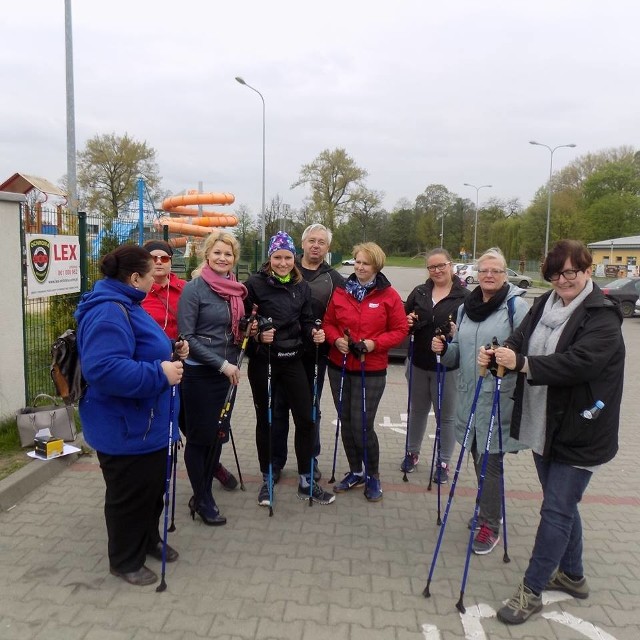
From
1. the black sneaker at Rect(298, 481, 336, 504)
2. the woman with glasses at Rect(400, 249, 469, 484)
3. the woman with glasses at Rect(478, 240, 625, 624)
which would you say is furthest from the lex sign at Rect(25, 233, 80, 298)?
the woman with glasses at Rect(478, 240, 625, 624)

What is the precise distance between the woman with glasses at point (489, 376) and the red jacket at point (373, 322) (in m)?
0.56

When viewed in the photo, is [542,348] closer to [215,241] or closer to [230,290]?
[230,290]

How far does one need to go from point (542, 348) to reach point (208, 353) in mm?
1979

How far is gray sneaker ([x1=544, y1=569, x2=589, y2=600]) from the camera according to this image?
112 inches

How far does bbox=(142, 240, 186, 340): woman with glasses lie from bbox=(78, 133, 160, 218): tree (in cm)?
3446

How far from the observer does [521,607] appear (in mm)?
2664

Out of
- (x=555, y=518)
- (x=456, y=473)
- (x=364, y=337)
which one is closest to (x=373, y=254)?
(x=364, y=337)

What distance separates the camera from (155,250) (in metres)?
3.64

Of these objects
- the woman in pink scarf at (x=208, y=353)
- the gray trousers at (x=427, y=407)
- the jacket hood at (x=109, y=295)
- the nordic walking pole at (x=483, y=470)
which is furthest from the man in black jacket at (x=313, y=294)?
the jacket hood at (x=109, y=295)

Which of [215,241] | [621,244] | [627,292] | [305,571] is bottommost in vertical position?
[305,571]

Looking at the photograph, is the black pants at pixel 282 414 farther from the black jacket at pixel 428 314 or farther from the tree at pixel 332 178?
the tree at pixel 332 178

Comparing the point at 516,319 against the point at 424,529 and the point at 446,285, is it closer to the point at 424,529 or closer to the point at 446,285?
the point at 446,285

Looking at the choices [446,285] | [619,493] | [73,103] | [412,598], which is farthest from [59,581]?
[73,103]

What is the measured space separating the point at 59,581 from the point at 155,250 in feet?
6.86
